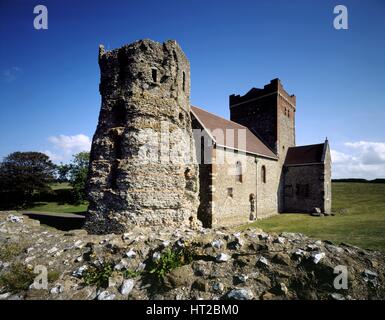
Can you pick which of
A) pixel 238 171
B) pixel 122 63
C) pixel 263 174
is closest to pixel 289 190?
pixel 263 174

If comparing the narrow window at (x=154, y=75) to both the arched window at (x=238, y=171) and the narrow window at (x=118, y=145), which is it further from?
the arched window at (x=238, y=171)

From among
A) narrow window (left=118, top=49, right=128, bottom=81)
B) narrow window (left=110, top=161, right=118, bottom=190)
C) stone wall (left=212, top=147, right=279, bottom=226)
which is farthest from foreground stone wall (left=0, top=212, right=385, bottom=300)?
narrow window (left=118, top=49, right=128, bottom=81)

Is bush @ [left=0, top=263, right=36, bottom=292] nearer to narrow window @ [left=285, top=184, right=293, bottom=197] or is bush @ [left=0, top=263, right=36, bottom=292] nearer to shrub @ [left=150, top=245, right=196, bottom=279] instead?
shrub @ [left=150, top=245, right=196, bottom=279]

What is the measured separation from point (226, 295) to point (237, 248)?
1.43 metres

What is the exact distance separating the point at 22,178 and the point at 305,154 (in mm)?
34868

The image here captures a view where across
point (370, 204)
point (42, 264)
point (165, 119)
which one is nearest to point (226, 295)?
point (42, 264)

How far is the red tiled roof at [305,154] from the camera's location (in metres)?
23.9

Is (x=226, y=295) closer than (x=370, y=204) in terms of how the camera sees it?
Yes

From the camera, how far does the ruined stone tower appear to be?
10.2 metres

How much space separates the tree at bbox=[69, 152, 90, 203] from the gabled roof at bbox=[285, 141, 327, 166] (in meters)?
25.4

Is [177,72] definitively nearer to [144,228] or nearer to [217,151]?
[217,151]

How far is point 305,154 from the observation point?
2492 centimetres

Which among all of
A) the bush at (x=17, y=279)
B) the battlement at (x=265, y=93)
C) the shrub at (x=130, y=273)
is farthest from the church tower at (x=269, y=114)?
the bush at (x=17, y=279)

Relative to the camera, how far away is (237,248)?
5941mm
